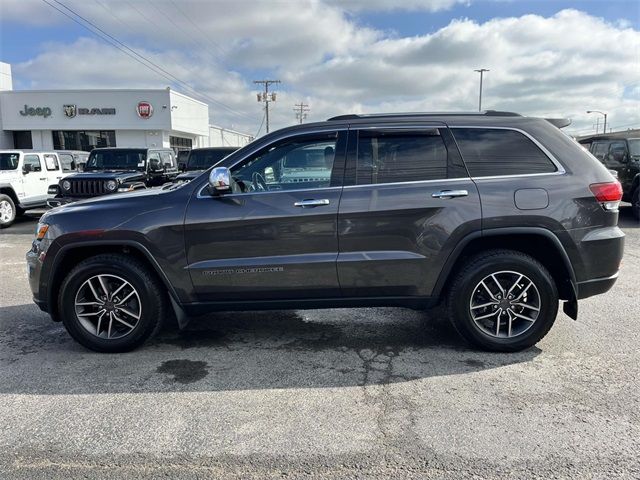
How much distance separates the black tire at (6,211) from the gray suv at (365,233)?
941 cm

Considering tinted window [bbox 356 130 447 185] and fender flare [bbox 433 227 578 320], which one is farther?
tinted window [bbox 356 130 447 185]

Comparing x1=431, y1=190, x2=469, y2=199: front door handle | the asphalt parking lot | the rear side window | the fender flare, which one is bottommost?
the asphalt parking lot

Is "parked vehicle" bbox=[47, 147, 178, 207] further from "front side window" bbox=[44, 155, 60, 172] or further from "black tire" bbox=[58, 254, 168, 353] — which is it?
"black tire" bbox=[58, 254, 168, 353]

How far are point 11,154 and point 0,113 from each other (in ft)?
103

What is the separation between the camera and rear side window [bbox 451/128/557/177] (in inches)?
156

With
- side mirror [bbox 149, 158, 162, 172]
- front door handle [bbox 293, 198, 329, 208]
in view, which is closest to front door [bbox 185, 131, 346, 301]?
front door handle [bbox 293, 198, 329, 208]

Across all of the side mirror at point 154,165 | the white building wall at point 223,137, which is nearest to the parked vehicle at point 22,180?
the side mirror at point 154,165

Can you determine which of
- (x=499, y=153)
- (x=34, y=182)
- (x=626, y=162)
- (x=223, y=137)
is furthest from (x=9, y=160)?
(x=223, y=137)

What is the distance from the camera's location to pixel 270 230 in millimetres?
3879

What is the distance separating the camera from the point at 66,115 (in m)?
37.5

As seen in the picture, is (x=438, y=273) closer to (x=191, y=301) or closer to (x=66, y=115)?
(x=191, y=301)

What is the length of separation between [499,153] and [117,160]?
10714mm

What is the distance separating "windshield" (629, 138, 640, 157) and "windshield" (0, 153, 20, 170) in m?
15.7

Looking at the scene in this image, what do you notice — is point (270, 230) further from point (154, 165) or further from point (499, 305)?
point (154, 165)
